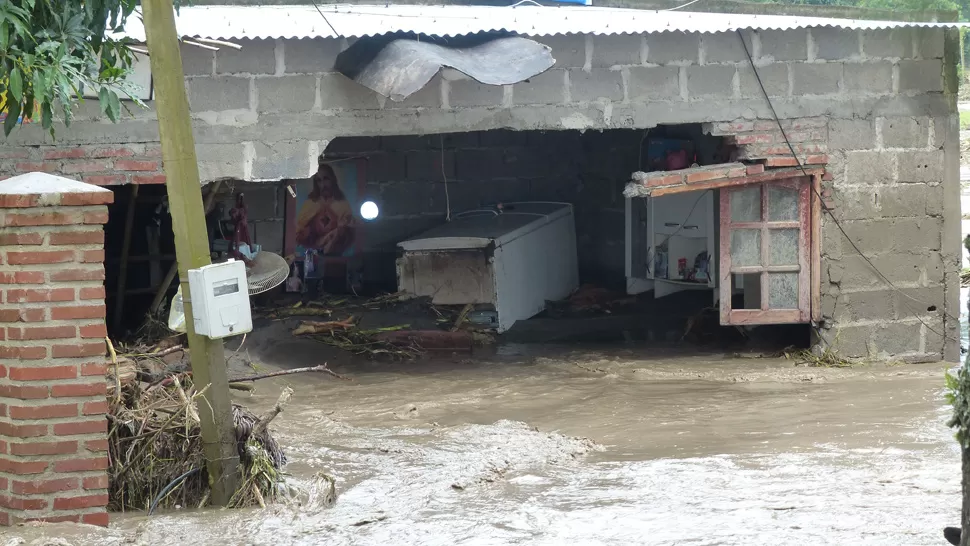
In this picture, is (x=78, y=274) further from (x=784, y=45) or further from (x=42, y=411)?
(x=784, y=45)

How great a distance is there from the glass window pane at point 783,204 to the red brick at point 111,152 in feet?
17.5

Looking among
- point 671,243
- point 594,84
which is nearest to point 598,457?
point 594,84

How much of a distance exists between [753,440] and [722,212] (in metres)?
2.97

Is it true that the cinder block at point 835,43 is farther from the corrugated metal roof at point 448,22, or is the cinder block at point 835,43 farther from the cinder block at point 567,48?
the cinder block at point 567,48

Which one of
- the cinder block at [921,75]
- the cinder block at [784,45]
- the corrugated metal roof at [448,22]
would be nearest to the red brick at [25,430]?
the corrugated metal roof at [448,22]

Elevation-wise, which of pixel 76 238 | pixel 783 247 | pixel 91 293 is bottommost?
pixel 783 247

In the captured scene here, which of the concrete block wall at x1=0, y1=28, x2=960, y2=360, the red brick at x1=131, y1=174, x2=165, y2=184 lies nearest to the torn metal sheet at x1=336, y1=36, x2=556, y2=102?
the concrete block wall at x1=0, y1=28, x2=960, y2=360

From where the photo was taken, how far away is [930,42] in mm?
9055

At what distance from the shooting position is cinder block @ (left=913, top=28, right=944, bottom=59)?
355 inches

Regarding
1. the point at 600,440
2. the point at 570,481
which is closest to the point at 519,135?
the point at 600,440

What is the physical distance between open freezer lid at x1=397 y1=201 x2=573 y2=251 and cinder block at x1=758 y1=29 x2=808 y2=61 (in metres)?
3.41

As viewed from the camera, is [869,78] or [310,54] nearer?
[310,54]

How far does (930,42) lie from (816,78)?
1079 millimetres

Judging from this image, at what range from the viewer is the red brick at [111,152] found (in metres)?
7.98
